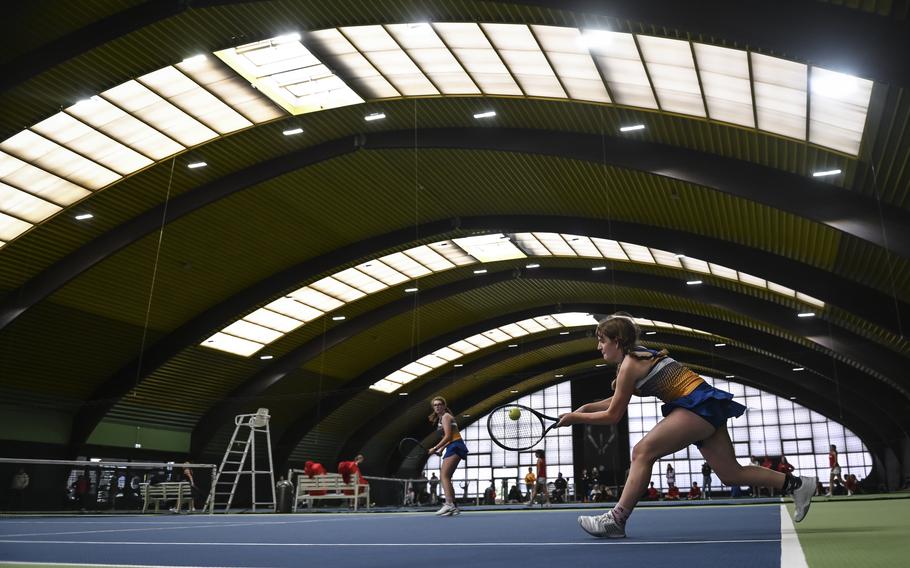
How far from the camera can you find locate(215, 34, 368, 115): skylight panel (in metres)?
16.9

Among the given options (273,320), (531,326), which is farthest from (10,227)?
(531,326)

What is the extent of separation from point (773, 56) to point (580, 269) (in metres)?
18.7

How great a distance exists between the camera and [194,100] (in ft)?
62.8

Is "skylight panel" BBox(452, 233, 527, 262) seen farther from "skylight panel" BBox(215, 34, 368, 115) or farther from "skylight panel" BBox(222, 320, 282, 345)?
"skylight panel" BBox(215, 34, 368, 115)

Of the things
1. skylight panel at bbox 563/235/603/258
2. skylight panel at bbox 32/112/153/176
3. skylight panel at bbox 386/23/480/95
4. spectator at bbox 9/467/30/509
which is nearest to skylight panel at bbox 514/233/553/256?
skylight panel at bbox 563/235/603/258

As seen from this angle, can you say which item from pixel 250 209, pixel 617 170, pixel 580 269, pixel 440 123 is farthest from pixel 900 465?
pixel 250 209

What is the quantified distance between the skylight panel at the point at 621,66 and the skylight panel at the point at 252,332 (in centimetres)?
2057

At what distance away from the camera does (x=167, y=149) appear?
21188 mm

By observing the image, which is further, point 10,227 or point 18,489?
point 10,227

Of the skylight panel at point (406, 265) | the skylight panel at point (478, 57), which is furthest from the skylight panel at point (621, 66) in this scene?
the skylight panel at point (406, 265)

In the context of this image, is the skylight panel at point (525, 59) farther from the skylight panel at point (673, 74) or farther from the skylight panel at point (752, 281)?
the skylight panel at point (752, 281)

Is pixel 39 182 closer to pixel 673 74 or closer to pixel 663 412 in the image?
pixel 673 74

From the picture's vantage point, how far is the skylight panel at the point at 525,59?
15.3 metres

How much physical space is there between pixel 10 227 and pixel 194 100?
7923mm
